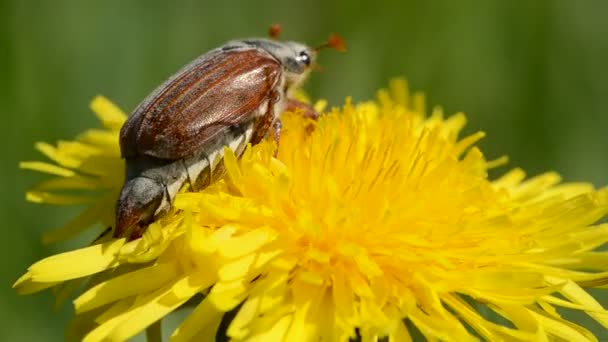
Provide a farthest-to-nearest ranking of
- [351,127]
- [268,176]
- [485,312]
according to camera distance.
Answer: [485,312] < [351,127] < [268,176]

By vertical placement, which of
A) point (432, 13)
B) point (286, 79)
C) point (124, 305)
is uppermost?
point (432, 13)

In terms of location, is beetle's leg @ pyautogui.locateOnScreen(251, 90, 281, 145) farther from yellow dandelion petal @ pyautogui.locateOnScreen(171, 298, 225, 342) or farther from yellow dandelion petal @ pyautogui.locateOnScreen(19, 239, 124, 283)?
yellow dandelion petal @ pyautogui.locateOnScreen(171, 298, 225, 342)

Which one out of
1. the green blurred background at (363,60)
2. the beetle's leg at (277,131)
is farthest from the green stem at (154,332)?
the green blurred background at (363,60)

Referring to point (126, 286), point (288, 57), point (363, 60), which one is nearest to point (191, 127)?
point (126, 286)

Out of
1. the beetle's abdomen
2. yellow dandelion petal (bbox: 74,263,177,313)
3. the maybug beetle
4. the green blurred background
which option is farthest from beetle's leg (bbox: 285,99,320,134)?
the green blurred background

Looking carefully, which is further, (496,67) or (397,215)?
(496,67)

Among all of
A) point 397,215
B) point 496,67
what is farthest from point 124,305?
point 496,67

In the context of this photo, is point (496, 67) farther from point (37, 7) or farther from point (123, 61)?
point (37, 7)
